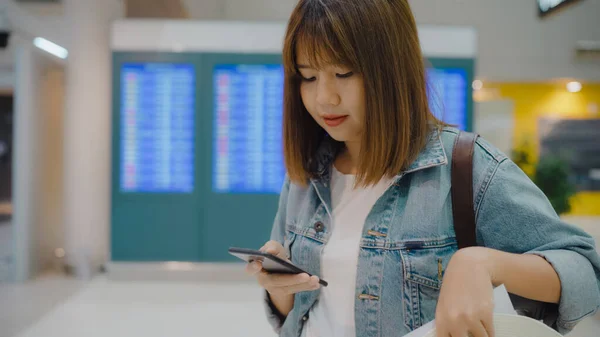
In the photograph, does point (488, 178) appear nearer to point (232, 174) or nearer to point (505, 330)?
point (505, 330)

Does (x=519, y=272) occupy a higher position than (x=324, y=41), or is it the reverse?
(x=324, y=41)

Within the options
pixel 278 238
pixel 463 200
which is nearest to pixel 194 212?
pixel 278 238

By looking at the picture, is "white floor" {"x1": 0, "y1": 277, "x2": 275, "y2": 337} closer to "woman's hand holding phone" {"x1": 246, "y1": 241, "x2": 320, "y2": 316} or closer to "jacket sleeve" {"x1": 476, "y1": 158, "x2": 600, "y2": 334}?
"woman's hand holding phone" {"x1": 246, "y1": 241, "x2": 320, "y2": 316}

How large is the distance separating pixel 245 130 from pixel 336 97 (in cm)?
368

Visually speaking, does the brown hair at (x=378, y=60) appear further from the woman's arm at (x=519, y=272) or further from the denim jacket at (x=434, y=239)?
the woman's arm at (x=519, y=272)

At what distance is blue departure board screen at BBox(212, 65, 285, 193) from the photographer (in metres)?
4.51

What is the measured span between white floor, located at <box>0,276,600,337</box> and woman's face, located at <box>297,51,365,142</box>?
254 cm

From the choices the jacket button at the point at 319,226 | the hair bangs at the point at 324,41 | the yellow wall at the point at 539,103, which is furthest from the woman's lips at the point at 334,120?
the yellow wall at the point at 539,103

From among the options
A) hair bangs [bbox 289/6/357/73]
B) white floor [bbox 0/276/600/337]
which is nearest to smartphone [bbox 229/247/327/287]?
hair bangs [bbox 289/6/357/73]

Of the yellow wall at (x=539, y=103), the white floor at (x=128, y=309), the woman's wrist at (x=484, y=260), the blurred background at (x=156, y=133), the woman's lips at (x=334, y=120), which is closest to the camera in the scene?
the woman's wrist at (x=484, y=260)

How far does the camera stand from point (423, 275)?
34.5 inches

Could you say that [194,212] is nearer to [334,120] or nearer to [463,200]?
[334,120]

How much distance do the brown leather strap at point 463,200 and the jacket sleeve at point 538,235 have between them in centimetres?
2

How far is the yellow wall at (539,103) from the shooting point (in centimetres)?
771
